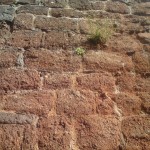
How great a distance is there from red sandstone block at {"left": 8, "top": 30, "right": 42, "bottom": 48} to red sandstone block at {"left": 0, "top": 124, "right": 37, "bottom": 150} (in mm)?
863

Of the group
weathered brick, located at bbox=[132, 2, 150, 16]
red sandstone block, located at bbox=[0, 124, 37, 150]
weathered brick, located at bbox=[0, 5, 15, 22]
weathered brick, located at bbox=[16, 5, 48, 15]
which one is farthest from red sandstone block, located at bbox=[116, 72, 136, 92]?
weathered brick, located at bbox=[0, 5, 15, 22]

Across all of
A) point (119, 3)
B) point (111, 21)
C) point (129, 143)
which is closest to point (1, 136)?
point (129, 143)

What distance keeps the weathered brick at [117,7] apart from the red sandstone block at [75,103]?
1190 millimetres

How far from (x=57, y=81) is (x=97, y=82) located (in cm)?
32

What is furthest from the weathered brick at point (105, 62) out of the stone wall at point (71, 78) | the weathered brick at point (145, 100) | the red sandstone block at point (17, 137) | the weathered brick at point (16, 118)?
the red sandstone block at point (17, 137)

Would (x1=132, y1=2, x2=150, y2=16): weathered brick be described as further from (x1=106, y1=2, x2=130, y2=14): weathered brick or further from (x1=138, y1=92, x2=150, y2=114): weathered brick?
(x1=138, y1=92, x2=150, y2=114): weathered brick

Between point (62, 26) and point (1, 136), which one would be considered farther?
point (62, 26)

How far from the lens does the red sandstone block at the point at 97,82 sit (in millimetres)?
2559

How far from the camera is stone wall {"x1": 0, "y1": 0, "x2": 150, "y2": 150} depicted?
2268 mm

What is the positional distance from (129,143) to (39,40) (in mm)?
1253

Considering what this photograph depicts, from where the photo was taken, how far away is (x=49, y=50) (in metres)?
2.83

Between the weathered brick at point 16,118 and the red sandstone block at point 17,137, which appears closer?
the red sandstone block at point 17,137

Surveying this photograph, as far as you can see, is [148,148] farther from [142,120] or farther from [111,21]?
[111,21]

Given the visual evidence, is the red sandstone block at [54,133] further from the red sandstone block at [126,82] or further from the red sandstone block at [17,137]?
the red sandstone block at [126,82]
